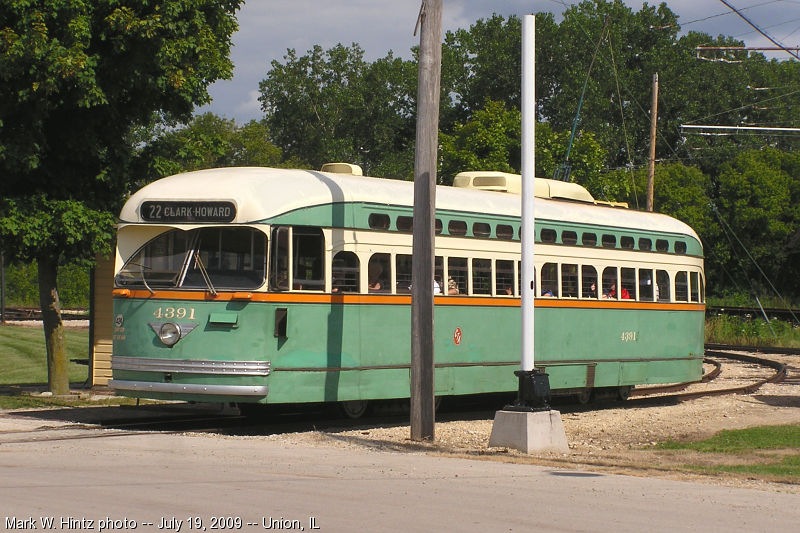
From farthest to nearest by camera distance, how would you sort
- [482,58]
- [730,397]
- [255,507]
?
[482,58], [730,397], [255,507]

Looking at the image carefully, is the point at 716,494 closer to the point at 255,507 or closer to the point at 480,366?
the point at 255,507

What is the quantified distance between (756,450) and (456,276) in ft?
16.2

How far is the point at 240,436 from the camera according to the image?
1524 cm

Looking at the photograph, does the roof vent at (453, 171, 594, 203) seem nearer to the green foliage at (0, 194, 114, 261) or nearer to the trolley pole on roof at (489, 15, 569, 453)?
the trolley pole on roof at (489, 15, 569, 453)

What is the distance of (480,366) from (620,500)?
8.24 metres

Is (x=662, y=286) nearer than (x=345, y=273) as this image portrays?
No

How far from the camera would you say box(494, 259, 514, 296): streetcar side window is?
1836 cm

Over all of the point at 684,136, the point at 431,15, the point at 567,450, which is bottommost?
the point at 567,450

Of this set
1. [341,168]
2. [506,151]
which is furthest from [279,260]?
[506,151]

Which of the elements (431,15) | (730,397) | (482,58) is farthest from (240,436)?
(482,58)

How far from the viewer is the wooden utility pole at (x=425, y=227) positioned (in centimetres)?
1492

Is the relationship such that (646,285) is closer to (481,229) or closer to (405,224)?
(481,229)

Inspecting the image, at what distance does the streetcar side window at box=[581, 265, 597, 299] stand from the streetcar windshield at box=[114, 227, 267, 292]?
23.0ft

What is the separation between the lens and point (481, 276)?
18078 millimetres
